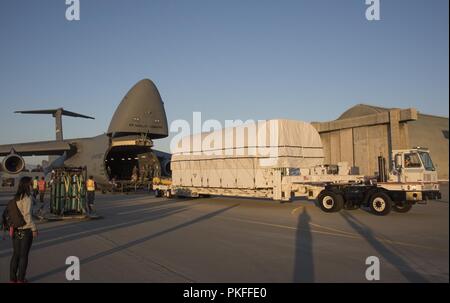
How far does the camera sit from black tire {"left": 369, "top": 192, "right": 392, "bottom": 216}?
14.5 metres

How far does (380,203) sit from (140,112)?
16.6 metres

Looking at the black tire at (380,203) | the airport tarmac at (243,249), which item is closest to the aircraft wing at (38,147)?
the airport tarmac at (243,249)

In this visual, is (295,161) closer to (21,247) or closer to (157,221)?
(157,221)

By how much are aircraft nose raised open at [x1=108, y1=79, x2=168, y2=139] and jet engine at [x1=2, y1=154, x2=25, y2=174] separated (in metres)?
5.87

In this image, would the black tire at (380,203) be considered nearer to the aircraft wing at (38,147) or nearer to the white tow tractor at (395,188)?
the white tow tractor at (395,188)

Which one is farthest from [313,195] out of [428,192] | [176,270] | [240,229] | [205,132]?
[176,270]

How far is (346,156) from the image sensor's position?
117 feet

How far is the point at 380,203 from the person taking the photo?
14711mm

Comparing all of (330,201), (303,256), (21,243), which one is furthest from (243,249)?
(330,201)

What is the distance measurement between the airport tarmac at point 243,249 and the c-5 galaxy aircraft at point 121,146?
1268 centimetres

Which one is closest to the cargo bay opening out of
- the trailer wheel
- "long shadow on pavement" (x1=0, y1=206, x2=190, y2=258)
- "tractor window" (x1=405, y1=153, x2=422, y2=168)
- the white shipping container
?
the trailer wheel

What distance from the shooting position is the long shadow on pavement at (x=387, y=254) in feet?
20.8

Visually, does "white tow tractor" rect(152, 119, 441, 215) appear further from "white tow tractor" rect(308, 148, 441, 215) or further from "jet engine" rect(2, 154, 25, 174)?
"jet engine" rect(2, 154, 25, 174)
